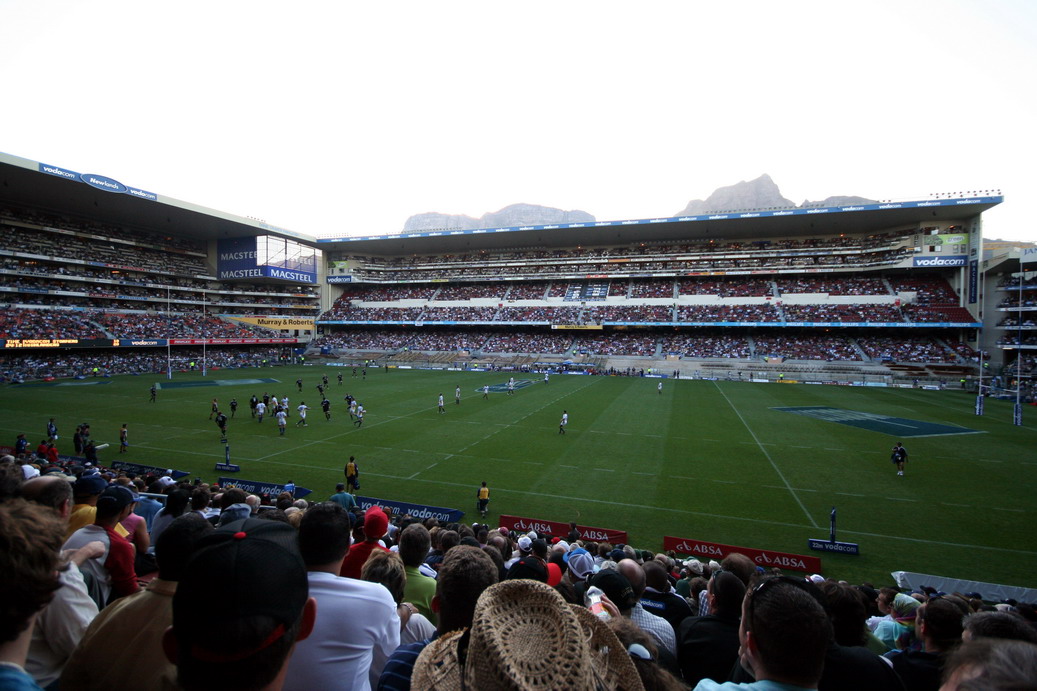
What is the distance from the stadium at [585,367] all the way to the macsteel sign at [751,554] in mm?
79

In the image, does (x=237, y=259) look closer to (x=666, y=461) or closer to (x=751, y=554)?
(x=666, y=461)

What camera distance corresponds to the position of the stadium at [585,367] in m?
14.7

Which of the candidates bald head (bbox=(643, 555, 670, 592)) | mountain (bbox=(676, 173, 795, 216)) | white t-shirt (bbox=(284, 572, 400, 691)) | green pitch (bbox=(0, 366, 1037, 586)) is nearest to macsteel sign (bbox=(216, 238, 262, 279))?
green pitch (bbox=(0, 366, 1037, 586))

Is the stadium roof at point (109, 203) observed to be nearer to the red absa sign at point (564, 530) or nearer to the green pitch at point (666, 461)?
the green pitch at point (666, 461)

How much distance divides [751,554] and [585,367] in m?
45.8

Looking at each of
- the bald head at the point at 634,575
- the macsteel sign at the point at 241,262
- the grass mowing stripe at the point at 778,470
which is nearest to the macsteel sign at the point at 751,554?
the grass mowing stripe at the point at 778,470

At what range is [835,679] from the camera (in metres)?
3.11

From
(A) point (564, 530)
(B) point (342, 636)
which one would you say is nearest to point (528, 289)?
(A) point (564, 530)

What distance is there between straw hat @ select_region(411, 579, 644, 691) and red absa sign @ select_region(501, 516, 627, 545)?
36.4 feet

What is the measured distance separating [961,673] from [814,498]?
16.0 meters

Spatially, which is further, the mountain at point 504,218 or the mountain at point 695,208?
the mountain at point 504,218

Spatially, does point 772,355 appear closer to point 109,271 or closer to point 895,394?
point 895,394

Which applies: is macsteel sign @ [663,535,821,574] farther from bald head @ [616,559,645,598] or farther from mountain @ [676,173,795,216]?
mountain @ [676,173,795,216]

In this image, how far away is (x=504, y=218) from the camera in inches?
7510
